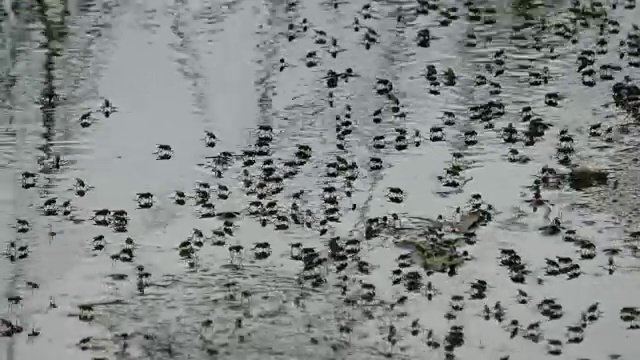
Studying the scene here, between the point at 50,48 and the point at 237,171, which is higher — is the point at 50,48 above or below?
below

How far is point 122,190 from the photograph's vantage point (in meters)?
7.57

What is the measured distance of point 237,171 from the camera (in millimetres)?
7816

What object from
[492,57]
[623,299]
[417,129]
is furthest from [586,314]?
[492,57]

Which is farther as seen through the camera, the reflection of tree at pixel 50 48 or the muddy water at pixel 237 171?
the reflection of tree at pixel 50 48

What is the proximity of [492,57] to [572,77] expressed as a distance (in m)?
0.94

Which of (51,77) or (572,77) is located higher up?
(572,77)

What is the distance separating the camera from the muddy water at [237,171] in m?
5.87

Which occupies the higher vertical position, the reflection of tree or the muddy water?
the muddy water

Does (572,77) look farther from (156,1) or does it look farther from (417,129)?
(156,1)

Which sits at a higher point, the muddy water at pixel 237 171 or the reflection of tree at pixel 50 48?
the muddy water at pixel 237 171

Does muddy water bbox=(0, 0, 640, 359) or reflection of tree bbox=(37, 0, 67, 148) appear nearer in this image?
muddy water bbox=(0, 0, 640, 359)

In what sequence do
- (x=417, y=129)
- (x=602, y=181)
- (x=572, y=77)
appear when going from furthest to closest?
1. (x=572, y=77)
2. (x=417, y=129)
3. (x=602, y=181)

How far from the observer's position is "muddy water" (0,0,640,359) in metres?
5.87

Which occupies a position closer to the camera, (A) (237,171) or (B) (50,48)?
(A) (237,171)
